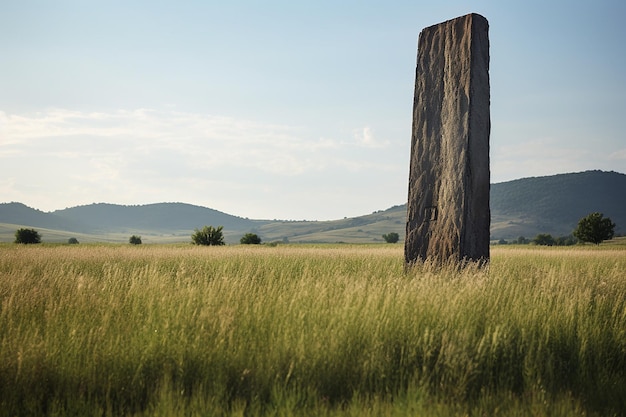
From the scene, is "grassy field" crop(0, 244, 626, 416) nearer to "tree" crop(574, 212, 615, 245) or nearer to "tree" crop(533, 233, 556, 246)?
"tree" crop(574, 212, 615, 245)

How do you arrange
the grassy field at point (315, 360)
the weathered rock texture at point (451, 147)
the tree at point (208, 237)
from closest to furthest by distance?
the grassy field at point (315, 360), the weathered rock texture at point (451, 147), the tree at point (208, 237)

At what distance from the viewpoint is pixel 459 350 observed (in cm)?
447

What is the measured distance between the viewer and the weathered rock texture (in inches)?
360

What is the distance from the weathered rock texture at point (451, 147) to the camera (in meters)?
9.15

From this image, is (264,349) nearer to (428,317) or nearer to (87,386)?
(87,386)

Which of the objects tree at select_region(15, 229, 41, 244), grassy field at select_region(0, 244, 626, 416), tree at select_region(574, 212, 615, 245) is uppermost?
tree at select_region(574, 212, 615, 245)

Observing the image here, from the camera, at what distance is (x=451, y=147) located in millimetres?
9398

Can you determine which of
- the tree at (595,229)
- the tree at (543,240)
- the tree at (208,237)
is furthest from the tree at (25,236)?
the tree at (543,240)

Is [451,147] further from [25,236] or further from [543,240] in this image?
[543,240]

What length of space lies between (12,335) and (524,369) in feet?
15.4

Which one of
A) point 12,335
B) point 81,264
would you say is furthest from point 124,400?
point 81,264

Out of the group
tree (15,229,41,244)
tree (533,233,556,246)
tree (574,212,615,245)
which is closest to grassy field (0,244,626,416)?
tree (15,229,41,244)

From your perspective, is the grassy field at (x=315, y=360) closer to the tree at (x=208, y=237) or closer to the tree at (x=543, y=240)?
the tree at (x=208, y=237)

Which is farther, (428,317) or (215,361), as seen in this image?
(428,317)
